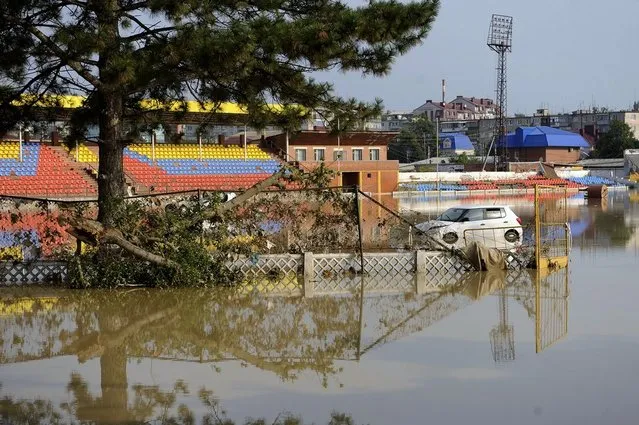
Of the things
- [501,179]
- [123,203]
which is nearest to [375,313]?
[123,203]

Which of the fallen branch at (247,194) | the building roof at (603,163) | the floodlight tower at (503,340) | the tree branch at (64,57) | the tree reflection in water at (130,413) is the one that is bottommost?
the floodlight tower at (503,340)

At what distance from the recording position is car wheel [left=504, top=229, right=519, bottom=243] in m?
21.3

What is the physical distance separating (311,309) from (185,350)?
11.6 ft

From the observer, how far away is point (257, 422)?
7480 millimetres

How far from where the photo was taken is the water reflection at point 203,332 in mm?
8273

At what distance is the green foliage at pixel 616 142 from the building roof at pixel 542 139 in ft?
40.9

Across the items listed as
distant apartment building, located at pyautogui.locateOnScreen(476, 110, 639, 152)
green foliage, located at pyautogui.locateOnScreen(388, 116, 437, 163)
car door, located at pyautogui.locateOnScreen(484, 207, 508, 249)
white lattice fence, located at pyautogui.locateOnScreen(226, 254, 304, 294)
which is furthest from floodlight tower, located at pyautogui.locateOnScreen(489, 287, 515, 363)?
distant apartment building, located at pyautogui.locateOnScreen(476, 110, 639, 152)

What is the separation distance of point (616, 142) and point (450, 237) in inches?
4345

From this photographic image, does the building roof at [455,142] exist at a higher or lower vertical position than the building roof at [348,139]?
higher

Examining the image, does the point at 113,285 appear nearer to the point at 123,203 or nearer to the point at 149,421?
the point at 123,203

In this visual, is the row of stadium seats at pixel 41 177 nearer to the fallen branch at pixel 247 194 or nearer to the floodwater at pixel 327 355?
the fallen branch at pixel 247 194

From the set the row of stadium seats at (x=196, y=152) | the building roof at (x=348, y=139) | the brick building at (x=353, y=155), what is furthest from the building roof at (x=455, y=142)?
the row of stadium seats at (x=196, y=152)

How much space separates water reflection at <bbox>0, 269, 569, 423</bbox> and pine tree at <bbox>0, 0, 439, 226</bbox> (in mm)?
3075

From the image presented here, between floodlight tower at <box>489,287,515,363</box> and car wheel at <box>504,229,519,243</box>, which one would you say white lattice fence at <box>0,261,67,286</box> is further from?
car wheel at <box>504,229,519,243</box>
